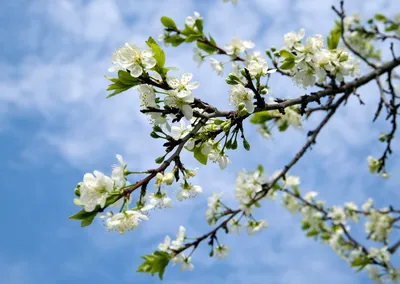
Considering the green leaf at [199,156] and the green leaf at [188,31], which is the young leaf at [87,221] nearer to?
the green leaf at [199,156]

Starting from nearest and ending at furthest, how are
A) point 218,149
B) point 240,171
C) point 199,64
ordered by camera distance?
point 218,149 < point 199,64 < point 240,171

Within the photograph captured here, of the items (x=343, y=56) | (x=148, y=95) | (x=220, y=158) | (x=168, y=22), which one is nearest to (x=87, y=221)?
(x=148, y=95)

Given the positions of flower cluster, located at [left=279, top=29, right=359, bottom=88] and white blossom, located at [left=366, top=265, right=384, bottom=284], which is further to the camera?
white blossom, located at [left=366, top=265, right=384, bottom=284]

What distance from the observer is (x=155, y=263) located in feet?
10.3

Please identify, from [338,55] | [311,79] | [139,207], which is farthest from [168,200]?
[338,55]

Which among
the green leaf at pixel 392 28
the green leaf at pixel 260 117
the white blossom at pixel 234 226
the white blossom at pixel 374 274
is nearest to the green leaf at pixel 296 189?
the white blossom at pixel 374 274

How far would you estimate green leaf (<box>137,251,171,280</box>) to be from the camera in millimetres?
3061

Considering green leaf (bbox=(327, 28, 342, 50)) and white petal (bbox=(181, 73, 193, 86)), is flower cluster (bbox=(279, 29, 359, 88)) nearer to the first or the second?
green leaf (bbox=(327, 28, 342, 50))

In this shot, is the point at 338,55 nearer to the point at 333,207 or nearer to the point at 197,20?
the point at 197,20

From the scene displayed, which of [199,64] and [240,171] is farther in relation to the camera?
[240,171]

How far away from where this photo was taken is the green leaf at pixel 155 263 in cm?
306

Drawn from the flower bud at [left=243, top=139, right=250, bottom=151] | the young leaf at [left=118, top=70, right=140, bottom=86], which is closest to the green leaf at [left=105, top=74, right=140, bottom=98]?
the young leaf at [left=118, top=70, right=140, bottom=86]

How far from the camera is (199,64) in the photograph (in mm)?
4027

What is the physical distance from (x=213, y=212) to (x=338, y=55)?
2.28m
